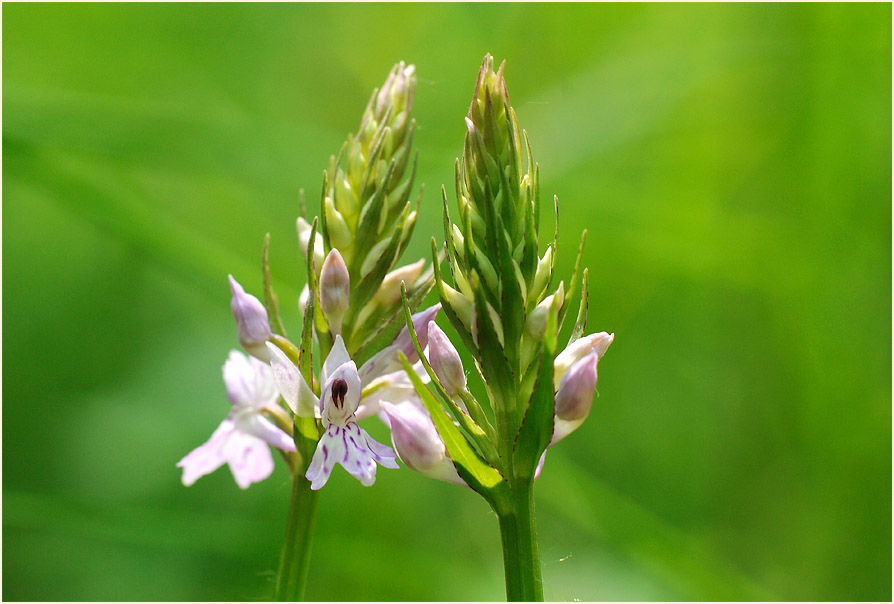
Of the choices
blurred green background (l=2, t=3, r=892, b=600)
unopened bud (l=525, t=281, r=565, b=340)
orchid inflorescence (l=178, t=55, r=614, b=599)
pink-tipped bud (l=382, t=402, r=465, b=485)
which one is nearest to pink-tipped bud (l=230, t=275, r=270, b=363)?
orchid inflorescence (l=178, t=55, r=614, b=599)

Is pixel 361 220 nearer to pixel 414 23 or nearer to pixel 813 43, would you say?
pixel 813 43

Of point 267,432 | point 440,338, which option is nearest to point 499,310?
point 440,338

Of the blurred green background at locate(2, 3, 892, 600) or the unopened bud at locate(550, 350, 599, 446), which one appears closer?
the unopened bud at locate(550, 350, 599, 446)

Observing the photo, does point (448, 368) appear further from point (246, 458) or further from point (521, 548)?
point (246, 458)

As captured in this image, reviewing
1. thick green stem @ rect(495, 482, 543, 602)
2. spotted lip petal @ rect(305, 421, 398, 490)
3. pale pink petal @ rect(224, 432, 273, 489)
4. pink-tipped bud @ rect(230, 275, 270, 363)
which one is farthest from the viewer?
Answer: pale pink petal @ rect(224, 432, 273, 489)

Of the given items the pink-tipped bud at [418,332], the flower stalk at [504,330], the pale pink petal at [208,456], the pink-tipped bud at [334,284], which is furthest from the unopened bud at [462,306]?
the pale pink petal at [208,456]

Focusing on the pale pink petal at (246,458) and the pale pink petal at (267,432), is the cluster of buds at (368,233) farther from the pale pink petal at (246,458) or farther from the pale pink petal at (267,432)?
the pale pink petal at (246,458)

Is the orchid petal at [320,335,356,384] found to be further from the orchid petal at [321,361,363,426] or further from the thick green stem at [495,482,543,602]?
the thick green stem at [495,482,543,602]
